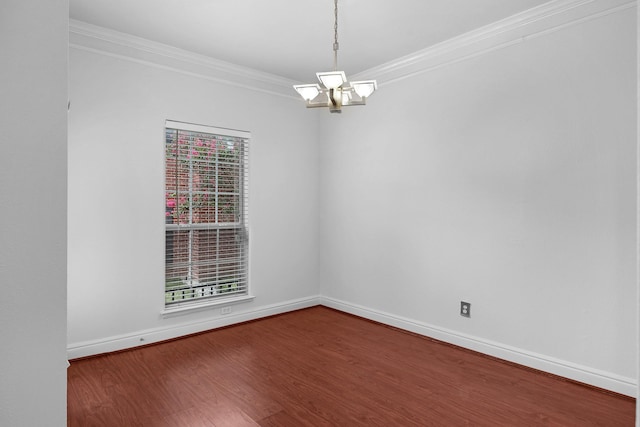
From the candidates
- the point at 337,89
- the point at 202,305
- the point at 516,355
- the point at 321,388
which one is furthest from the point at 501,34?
the point at 202,305

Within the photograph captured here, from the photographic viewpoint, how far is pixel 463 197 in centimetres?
349

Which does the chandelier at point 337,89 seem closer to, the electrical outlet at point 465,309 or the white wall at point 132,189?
the white wall at point 132,189

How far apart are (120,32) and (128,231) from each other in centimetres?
181

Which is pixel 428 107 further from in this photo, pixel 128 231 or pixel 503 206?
pixel 128 231

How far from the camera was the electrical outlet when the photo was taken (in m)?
3.44

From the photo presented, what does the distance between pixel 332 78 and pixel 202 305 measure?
9.03 feet

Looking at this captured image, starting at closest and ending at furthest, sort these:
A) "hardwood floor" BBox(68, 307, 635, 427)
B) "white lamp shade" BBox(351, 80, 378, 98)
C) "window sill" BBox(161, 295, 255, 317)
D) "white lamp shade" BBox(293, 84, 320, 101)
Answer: "hardwood floor" BBox(68, 307, 635, 427)
"white lamp shade" BBox(351, 80, 378, 98)
"white lamp shade" BBox(293, 84, 320, 101)
"window sill" BBox(161, 295, 255, 317)

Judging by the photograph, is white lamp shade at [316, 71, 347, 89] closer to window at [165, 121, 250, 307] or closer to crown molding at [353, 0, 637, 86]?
crown molding at [353, 0, 637, 86]

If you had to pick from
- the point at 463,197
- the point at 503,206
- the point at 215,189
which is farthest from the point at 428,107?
the point at 215,189

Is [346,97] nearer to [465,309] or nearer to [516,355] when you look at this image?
[465,309]

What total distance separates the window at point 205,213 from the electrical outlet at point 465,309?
237 cm

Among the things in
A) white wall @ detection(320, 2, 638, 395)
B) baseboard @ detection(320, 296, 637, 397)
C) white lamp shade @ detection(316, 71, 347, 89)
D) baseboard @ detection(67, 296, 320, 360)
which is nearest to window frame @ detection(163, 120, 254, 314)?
baseboard @ detection(67, 296, 320, 360)

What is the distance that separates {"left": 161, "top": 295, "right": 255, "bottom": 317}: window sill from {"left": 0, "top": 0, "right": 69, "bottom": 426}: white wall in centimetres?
303

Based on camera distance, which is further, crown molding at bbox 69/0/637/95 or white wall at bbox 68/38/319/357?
white wall at bbox 68/38/319/357
